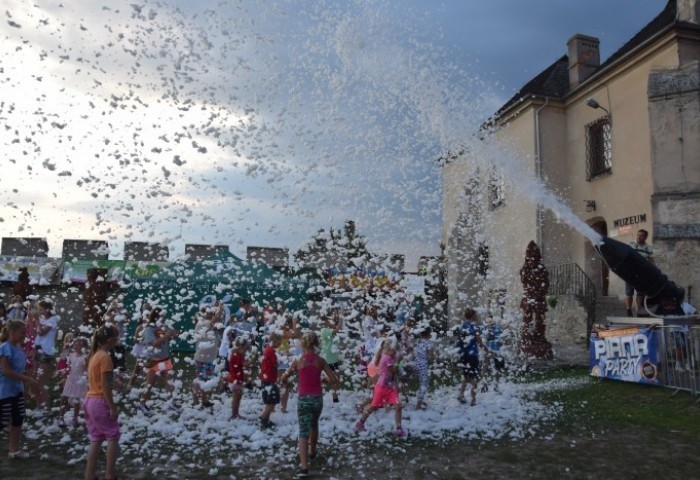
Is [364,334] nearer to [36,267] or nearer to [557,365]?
[557,365]

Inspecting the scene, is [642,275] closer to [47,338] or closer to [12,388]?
[12,388]

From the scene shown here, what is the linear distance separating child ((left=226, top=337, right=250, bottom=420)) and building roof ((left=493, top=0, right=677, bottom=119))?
16.5 metres

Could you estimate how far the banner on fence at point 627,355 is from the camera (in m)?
11.0

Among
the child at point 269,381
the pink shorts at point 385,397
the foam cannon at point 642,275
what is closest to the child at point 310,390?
the pink shorts at point 385,397

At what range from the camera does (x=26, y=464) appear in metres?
6.35

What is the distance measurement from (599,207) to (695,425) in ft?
41.2

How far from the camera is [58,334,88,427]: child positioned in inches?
326

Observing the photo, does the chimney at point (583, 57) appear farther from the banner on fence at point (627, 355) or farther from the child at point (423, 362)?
the child at point (423, 362)

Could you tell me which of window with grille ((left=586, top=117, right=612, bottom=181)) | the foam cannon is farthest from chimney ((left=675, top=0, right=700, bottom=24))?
the foam cannon

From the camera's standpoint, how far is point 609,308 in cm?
1792

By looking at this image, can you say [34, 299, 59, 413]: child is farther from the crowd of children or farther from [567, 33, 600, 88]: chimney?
[567, 33, 600, 88]: chimney

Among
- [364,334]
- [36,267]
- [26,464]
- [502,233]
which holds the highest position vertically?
[502,233]

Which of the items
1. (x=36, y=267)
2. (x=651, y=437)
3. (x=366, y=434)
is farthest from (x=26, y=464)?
(x=36, y=267)

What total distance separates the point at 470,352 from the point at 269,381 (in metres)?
4.08
